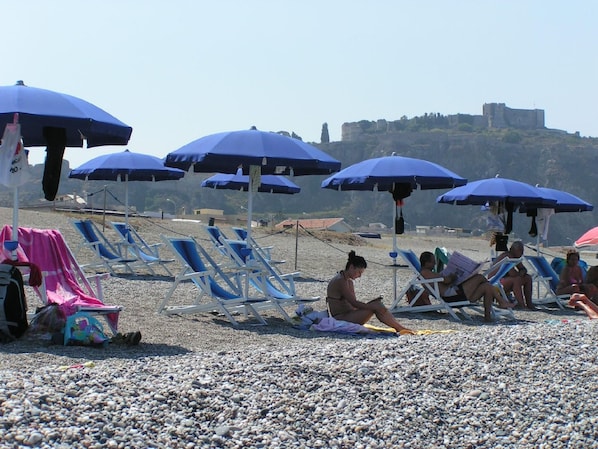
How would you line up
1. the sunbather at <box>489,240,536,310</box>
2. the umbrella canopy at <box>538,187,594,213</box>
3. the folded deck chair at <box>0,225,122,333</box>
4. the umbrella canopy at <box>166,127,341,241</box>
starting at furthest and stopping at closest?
the umbrella canopy at <box>538,187,594,213</box> < the sunbather at <box>489,240,536,310</box> < the umbrella canopy at <box>166,127,341,241</box> < the folded deck chair at <box>0,225,122,333</box>

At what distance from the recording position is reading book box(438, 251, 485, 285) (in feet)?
28.6

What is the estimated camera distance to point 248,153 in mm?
7660

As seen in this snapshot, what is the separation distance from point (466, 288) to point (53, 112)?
4419 mm

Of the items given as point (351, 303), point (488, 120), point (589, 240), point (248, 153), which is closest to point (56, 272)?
point (248, 153)

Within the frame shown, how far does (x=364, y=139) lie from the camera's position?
149 metres

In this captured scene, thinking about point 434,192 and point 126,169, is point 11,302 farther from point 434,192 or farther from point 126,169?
point 434,192

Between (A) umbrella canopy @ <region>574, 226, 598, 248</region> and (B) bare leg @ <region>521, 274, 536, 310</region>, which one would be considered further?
(A) umbrella canopy @ <region>574, 226, 598, 248</region>

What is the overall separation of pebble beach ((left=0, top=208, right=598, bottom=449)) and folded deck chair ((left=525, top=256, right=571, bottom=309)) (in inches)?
161

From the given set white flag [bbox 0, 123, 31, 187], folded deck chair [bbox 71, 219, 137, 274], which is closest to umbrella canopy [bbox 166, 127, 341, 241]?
white flag [bbox 0, 123, 31, 187]

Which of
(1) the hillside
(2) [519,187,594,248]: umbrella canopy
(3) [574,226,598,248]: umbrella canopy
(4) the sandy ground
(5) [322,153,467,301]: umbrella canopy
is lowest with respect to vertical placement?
(4) the sandy ground

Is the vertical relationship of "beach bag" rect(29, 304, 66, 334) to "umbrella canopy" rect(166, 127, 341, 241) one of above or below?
below

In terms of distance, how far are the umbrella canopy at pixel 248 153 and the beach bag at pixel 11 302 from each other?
2.22m

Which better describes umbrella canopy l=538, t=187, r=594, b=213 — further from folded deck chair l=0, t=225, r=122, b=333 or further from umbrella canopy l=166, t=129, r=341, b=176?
folded deck chair l=0, t=225, r=122, b=333

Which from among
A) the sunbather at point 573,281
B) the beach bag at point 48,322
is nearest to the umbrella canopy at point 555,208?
the sunbather at point 573,281
